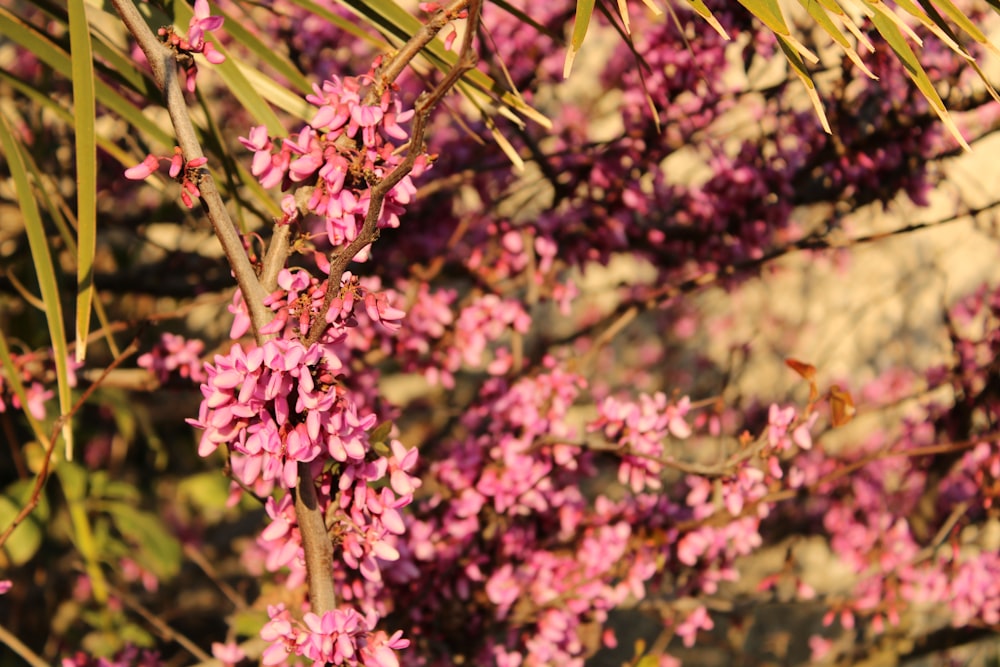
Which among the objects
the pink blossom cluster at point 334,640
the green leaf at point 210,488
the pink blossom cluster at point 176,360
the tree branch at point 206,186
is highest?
the tree branch at point 206,186

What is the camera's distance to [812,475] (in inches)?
109

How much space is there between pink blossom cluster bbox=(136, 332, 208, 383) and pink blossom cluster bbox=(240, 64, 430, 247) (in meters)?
0.89

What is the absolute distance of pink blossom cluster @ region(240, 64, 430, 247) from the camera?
2.71 ft

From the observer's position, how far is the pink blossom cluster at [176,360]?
169cm

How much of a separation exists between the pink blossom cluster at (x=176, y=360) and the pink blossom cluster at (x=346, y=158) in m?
0.89

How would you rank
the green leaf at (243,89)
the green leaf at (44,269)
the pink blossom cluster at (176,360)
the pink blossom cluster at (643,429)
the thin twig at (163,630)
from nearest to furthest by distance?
1. the green leaf at (44,269)
2. the green leaf at (243,89)
3. the pink blossom cluster at (643,429)
4. the pink blossom cluster at (176,360)
5. the thin twig at (163,630)

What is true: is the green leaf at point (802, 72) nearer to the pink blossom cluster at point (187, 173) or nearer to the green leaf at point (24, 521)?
the pink blossom cluster at point (187, 173)

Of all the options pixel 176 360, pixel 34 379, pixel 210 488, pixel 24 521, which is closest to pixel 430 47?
pixel 176 360

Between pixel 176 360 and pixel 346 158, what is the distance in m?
0.99

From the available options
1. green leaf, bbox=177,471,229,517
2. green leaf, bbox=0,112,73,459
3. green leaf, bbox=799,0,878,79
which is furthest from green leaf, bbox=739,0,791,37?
green leaf, bbox=177,471,229,517

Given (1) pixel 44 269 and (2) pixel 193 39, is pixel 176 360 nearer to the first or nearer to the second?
(1) pixel 44 269

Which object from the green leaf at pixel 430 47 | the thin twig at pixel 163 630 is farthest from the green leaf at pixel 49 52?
the thin twig at pixel 163 630

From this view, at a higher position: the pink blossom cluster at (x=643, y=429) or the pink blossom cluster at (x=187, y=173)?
the pink blossom cluster at (x=187, y=173)

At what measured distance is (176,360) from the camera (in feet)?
5.62
